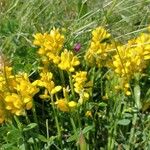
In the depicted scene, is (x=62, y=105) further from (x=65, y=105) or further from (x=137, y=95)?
(x=137, y=95)

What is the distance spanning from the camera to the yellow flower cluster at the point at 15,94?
1281 mm

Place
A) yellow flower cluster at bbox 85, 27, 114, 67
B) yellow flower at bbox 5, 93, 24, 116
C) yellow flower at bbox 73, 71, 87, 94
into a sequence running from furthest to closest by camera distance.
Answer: yellow flower cluster at bbox 85, 27, 114, 67 < yellow flower at bbox 73, 71, 87, 94 < yellow flower at bbox 5, 93, 24, 116

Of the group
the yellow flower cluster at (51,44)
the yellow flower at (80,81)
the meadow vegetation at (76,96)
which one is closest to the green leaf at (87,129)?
the meadow vegetation at (76,96)

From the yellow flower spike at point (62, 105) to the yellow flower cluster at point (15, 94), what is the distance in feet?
0.23

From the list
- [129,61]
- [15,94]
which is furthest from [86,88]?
[15,94]

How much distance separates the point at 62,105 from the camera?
1.34 metres

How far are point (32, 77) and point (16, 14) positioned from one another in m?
0.65

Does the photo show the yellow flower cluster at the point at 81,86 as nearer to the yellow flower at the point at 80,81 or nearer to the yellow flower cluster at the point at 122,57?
the yellow flower at the point at 80,81

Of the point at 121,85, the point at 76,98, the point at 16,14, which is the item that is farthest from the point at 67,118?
the point at 16,14

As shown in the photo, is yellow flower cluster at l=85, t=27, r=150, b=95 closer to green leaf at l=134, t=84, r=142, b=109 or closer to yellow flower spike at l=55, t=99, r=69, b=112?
green leaf at l=134, t=84, r=142, b=109

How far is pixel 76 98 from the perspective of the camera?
147cm

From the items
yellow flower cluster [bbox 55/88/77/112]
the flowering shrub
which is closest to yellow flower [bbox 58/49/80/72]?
the flowering shrub

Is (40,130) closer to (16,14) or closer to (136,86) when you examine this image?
(136,86)

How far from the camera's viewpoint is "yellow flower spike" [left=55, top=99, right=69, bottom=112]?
52.4 inches
